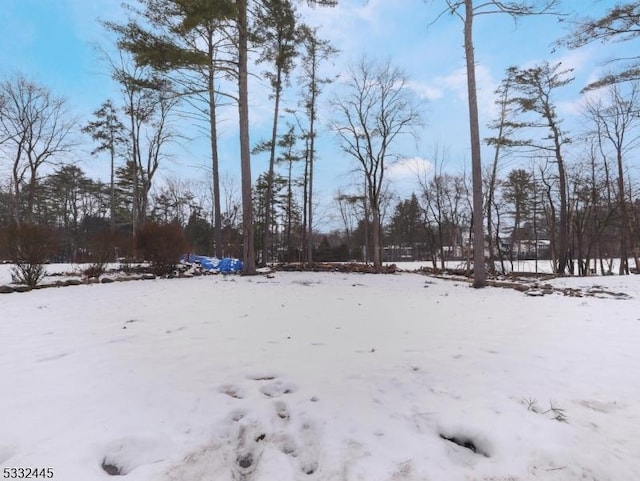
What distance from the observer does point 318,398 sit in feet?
7.66

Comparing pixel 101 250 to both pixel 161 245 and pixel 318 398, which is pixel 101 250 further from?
pixel 318 398

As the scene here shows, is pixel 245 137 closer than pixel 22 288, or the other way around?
pixel 22 288

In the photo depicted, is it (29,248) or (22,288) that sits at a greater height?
(29,248)

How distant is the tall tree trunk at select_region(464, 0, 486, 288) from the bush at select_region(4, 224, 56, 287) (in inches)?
434

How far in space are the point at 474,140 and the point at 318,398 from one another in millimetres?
8863

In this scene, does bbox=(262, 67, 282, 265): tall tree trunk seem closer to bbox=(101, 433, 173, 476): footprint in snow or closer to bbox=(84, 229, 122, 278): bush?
bbox=(84, 229, 122, 278): bush

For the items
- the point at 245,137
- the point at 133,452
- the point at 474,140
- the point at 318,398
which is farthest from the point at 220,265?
the point at 133,452

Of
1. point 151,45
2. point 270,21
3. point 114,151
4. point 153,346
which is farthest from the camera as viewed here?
point 114,151

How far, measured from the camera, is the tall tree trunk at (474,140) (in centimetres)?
905

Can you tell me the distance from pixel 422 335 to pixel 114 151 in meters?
22.2

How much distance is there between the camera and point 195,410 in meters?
2.14

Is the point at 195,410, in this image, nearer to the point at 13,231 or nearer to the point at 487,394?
the point at 487,394

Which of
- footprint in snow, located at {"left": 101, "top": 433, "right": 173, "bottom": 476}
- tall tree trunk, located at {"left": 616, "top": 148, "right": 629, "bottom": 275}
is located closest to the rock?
footprint in snow, located at {"left": 101, "top": 433, "right": 173, "bottom": 476}

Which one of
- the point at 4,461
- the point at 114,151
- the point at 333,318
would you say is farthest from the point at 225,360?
the point at 114,151
